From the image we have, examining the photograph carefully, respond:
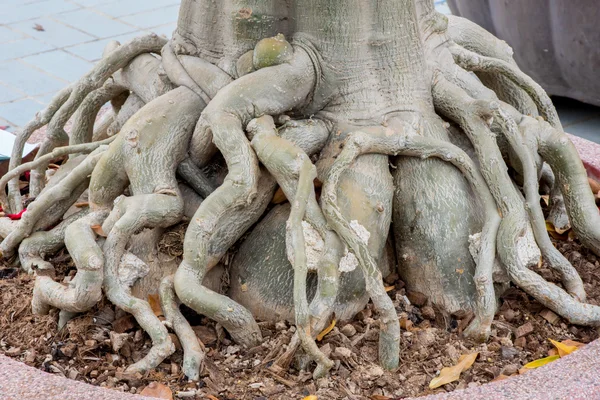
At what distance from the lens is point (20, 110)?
178 inches

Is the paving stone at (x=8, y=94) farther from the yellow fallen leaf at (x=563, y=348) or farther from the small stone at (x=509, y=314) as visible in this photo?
the yellow fallen leaf at (x=563, y=348)

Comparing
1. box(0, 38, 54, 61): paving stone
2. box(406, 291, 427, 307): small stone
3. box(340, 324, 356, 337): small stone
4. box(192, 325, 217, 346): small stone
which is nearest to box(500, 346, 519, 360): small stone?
box(406, 291, 427, 307): small stone

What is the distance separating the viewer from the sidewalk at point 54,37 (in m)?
4.69

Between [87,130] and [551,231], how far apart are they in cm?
146

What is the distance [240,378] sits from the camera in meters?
1.93

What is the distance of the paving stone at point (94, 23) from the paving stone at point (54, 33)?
60 mm

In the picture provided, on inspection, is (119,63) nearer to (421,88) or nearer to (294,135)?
(294,135)

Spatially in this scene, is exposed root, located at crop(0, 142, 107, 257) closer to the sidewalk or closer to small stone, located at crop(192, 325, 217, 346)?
small stone, located at crop(192, 325, 217, 346)

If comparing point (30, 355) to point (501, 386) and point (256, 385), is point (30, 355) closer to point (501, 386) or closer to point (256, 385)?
point (256, 385)

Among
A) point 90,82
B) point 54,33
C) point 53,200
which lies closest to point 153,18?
point 54,33

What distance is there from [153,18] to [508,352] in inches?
166

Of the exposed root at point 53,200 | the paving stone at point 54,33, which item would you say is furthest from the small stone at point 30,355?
the paving stone at point 54,33

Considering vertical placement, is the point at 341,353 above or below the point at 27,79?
Result: above

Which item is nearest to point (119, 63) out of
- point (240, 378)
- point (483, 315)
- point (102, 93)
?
point (102, 93)
